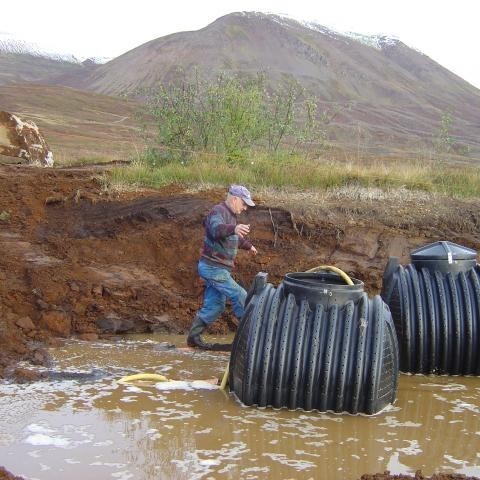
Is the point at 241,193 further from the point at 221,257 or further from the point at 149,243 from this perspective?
the point at 149,243

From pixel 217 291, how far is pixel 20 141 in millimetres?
9462

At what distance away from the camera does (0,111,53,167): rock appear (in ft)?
48.6

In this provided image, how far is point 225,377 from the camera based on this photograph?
5754mm

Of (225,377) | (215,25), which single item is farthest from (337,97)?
(225,377)

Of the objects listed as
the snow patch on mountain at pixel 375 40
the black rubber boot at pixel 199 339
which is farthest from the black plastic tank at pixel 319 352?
the snow patch on mountain at pixel 375 40

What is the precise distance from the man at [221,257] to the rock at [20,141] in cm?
893

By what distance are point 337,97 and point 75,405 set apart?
74224 mm

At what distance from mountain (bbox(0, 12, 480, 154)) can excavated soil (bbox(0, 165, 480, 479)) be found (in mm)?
52907

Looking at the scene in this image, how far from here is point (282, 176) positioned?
466 inches

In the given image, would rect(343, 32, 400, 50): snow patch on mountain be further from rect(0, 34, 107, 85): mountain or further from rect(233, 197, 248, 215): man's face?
rect(233, 197, 248, 215): man's face

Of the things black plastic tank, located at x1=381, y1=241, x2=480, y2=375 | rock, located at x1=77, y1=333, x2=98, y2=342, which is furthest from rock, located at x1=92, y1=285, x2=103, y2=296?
black plastic tank, located at x1=381, y1=241, x2=480, y2=375

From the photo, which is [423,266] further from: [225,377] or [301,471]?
[301,471]

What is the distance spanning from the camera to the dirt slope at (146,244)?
27.0ft

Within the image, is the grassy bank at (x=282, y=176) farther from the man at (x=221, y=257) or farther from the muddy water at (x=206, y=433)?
the muddy water at (x=206, y=433)
